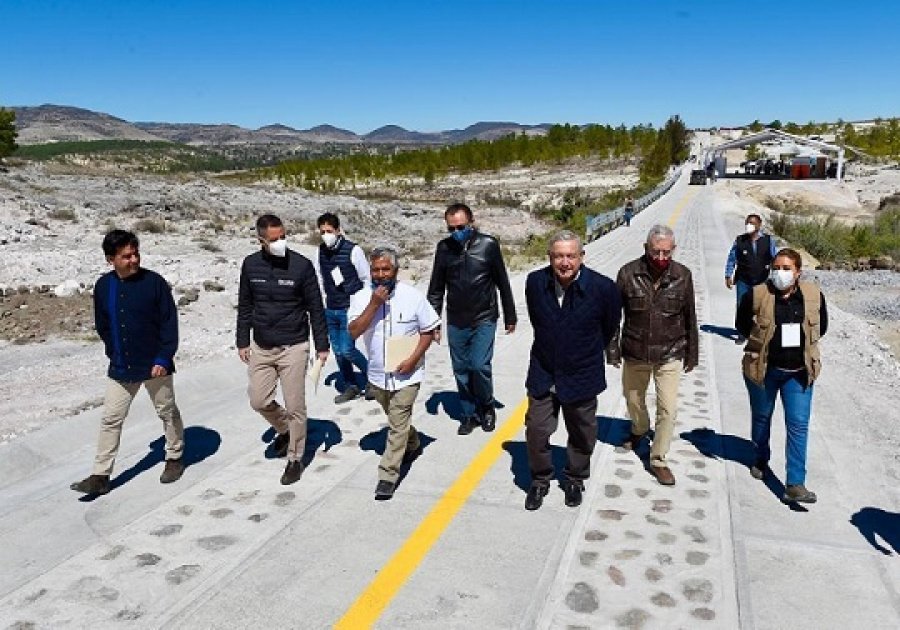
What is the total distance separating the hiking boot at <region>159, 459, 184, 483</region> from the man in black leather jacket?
2329 millimetres

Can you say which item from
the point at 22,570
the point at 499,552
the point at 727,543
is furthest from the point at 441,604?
the point at 22,570

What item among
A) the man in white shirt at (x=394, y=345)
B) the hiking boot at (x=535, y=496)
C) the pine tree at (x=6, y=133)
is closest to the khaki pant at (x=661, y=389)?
the hiking boot at (x=535, y=496)

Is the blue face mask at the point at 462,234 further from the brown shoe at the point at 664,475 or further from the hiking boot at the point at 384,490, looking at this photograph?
the brown shoe at the point at 664,475

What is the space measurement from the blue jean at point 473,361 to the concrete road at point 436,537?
0.31 m

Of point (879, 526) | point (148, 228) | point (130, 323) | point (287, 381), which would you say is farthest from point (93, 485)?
point (148, 228)

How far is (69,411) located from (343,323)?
271 cm

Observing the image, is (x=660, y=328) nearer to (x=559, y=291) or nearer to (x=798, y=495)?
(x=559, y=291)

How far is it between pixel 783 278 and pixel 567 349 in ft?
5.19

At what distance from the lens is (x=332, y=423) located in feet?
20.6

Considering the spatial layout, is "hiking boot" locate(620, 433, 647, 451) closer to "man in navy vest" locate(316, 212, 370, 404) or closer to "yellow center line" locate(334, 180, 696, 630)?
"yellow center line" locate(334, 180, 696, 630)

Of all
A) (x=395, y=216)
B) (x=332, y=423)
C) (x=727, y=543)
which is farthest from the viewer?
(x=395, y=216)

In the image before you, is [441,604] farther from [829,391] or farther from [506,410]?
[829,391]

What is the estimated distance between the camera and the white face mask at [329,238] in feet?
21.5

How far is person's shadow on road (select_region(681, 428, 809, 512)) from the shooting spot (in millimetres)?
5043
